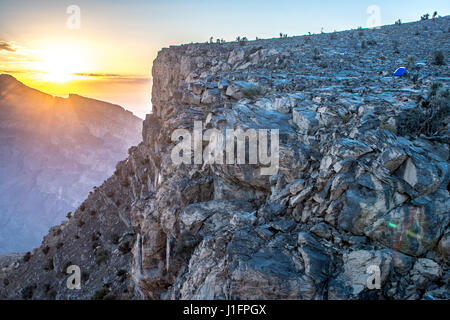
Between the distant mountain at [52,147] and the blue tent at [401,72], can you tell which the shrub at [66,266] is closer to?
the blue tent at [401,72]

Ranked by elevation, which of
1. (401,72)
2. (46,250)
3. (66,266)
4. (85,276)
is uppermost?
(401,72)

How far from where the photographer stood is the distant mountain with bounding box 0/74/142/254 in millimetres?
126500

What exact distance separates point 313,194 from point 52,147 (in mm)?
163442

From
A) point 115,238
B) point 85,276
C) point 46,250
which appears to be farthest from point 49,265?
point 115,238

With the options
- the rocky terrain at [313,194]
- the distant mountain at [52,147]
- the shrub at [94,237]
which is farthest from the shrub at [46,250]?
the distant mountain at [52,147]

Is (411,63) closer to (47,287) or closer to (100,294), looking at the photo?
(100,294)

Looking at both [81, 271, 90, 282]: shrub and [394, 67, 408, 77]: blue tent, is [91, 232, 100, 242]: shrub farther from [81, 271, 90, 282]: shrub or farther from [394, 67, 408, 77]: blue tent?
[394, 67, 408, 77]: blue tent

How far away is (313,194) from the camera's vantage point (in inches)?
335

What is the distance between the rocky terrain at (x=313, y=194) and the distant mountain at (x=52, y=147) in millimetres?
129165

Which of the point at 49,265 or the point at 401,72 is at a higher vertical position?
the point at 401,72

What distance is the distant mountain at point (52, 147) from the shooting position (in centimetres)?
12650

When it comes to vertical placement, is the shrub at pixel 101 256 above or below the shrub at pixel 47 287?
above

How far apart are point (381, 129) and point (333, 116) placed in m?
2.25

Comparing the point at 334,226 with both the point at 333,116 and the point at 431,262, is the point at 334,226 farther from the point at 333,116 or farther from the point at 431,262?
the point at 333,116
